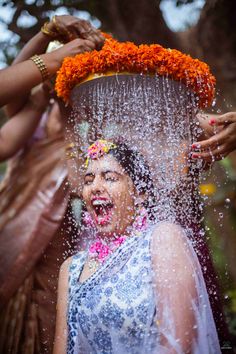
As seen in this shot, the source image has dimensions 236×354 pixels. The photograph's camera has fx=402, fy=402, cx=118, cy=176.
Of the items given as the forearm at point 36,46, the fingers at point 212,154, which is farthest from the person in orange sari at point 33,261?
the fingers at point 212,154

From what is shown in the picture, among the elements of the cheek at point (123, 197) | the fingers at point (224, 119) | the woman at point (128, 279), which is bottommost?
the woman at point (128, 279)

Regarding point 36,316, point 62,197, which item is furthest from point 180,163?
point 36,316

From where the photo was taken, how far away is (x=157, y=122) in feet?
7.22

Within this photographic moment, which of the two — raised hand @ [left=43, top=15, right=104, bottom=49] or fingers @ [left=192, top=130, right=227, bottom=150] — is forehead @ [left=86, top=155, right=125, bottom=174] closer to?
fingers @ [left=192, top=130, right=227, bottom=150]

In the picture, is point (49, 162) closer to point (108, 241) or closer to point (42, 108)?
point (42, 108)

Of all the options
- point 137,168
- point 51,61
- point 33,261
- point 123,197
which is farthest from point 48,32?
point 33,261

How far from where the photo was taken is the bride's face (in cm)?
192

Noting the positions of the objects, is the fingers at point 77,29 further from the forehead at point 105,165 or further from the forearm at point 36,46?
the forehead at point 105,165

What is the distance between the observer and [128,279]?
1.76 m

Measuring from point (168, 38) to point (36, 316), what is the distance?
8.56ft

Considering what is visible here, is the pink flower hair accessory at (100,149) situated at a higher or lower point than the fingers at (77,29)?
lower

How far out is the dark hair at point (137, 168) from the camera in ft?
6.57

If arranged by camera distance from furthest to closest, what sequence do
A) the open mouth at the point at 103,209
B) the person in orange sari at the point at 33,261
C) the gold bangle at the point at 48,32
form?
the person in orange sari at the point at 33,261 → the gold bangle at the point at 48,32 → the open mouth at the point at 103,209

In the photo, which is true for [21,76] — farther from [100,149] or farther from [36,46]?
[100,149]
